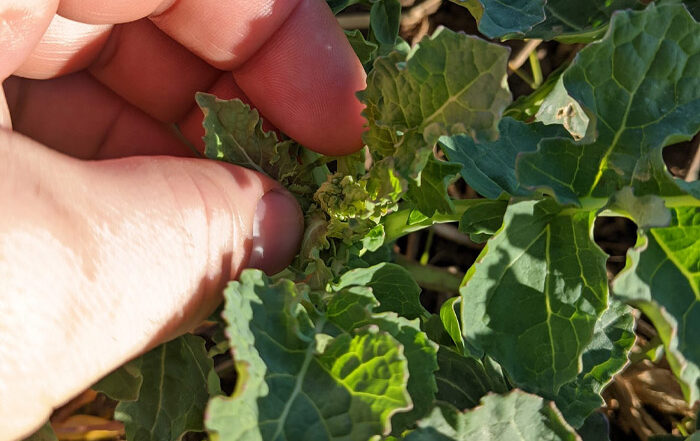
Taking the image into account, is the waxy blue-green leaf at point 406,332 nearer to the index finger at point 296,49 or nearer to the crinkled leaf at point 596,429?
the index finger at point 296,49

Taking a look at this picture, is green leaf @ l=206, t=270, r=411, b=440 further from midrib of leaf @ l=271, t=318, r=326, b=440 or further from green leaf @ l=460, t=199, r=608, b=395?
green leaf @ l=460, t=199, r=608, b=395

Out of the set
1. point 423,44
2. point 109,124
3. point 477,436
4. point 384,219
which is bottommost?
point 477,436

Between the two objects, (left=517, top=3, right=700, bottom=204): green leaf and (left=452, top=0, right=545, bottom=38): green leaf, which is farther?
(left=452, top=0, right=545, bottom=38): green leaf

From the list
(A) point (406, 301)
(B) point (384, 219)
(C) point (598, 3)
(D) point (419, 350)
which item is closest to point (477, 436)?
(D) point (419, 350)

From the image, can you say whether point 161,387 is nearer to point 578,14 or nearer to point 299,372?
point 299,372

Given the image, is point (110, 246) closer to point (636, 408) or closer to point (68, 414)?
point (68, 414)

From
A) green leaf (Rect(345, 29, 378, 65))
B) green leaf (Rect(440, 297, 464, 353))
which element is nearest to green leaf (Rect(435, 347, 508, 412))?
green leaf (Rect(440, 297, 464, 353))

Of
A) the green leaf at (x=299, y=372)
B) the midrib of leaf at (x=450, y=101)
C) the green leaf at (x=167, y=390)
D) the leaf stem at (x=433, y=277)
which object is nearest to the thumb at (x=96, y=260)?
the green leaf at (x=299, y=372)

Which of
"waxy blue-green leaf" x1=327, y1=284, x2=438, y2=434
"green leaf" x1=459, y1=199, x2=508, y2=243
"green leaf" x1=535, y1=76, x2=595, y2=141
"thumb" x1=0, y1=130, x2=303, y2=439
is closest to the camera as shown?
"thumb" x1=0, y1=130, x2=303, y2=439
